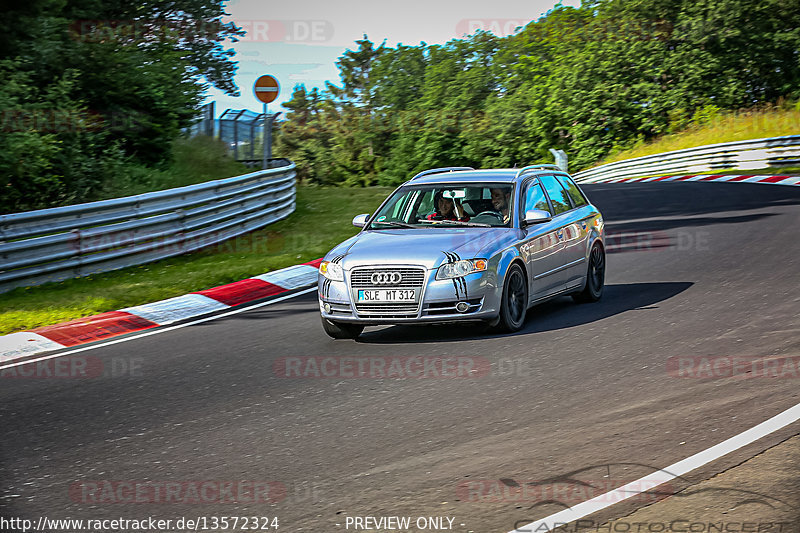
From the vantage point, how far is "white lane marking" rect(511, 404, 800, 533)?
454cm

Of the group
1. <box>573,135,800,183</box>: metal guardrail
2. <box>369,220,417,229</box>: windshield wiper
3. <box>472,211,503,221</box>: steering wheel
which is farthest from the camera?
<box>573,135,800,183</box>: metal guardrail

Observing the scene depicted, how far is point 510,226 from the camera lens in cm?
977

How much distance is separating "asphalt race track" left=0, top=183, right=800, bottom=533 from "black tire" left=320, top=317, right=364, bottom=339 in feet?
0.34

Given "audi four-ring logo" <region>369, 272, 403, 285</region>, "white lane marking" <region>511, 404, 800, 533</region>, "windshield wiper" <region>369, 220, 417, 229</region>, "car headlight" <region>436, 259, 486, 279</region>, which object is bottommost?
"white lane marking" <region>511, 404, 800, 533</region>

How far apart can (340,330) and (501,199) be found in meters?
2.20

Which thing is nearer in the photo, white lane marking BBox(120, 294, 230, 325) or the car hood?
the car hood

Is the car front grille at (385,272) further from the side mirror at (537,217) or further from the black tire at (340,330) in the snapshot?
the side mirror at (537,217)

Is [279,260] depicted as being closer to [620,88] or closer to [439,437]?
[439,437]

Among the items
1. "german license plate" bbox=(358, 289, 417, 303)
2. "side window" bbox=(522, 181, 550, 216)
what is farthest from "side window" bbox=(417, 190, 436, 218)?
"german license plate" bbox=(358, 289, 417, 303)

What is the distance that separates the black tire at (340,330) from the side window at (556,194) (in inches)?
109

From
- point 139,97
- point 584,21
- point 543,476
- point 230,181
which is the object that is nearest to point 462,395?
point 543,476

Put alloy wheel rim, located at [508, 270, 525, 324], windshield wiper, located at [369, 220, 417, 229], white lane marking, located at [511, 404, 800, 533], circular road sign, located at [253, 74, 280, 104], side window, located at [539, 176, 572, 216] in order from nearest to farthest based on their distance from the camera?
white lane marking, located at [511, 404, 800, 533] → alloy wheel rim, located at [508, 270, 525, 324] → windshield wiper, located at [369, 220, 417, 229] → side window, located at [539, 176, 572, 216] → circular road sign, located at [253, 74, 280, 104]

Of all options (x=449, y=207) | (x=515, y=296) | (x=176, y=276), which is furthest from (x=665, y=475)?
(x=176, y=276)

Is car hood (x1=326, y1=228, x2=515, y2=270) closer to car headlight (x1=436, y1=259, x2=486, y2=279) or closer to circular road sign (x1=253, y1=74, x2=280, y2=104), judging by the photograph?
car headlight (x1=436, y1=259, x2=486, y2=279)
